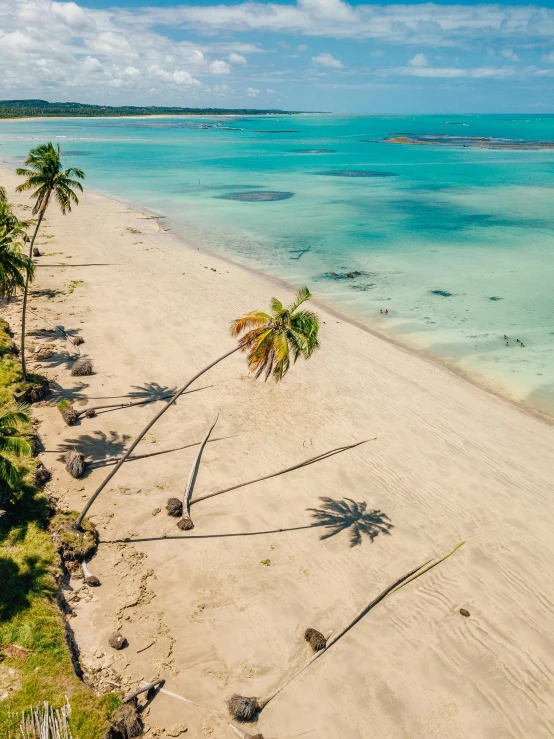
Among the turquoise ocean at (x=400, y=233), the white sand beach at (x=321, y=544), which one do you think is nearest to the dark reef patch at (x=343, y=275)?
the turquoise ocean at (x=400, y=233)

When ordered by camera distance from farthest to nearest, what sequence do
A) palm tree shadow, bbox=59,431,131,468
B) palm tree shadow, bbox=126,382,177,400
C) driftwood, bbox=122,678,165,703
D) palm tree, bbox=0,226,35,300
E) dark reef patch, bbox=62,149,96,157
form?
dark reef patch, bbox=62,149,96,157, palm tree shadow, bbox=126,382,177,400, palm tree shadow, bbox=59,431,131,468, palm tree, bbox=0,226,35,300, driftwood, bbox=122,678,165,703

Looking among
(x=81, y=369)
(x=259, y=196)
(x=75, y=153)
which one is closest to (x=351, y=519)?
(x=81, y=369)

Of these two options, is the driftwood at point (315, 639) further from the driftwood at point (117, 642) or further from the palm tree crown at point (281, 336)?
the palm tree crown at point (281, 336)

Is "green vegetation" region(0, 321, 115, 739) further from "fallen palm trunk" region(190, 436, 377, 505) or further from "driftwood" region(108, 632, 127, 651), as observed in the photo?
"fallen palm trunk" region(190, 436, 377, 505)

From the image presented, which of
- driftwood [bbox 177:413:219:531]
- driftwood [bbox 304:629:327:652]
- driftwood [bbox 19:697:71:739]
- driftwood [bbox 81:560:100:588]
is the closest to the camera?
driftwood [bbox 19:697:71:739]

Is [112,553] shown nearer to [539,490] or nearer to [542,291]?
[539,490]

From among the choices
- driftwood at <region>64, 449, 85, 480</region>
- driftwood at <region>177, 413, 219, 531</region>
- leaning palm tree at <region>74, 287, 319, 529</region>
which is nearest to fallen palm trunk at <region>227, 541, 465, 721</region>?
driftwood at <region>177, 413, 219, 531</region>
